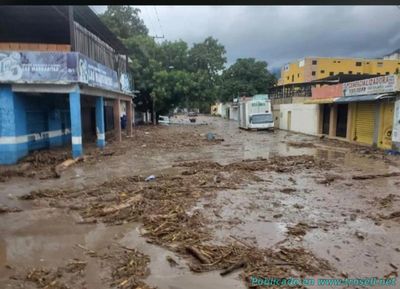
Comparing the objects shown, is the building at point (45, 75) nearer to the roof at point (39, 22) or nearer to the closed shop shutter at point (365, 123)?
the roof at point (39, 22)

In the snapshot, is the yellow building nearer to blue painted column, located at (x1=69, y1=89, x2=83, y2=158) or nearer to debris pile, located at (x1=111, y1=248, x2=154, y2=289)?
blue painted column, located at (x1=69, y1=89, x2=83, y2=158)

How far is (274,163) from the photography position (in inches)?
566

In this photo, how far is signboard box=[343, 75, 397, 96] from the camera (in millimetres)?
17234

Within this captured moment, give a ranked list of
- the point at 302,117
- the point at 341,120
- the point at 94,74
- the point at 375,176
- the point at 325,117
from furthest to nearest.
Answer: the point at 302,117 → the point at 325,117 → the point at 341,120 → the point at 94,74 → the point at 375,176

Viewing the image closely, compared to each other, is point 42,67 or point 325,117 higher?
point 42,67

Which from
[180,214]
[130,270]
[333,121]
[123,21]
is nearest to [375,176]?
[180,214]

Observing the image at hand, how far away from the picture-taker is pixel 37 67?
13945 mm

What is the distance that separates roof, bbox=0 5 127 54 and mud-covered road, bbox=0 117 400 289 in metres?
7.34

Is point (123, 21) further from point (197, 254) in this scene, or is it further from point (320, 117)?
point (197, 254)

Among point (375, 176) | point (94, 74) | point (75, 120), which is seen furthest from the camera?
point (94, 74)

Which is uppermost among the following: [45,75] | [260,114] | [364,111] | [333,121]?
[45,75]

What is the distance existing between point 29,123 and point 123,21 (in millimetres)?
31718

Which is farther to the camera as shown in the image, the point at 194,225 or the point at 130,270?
the point at 194,225

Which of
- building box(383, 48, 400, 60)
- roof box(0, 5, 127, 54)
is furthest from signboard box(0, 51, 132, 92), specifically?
building box(383, 48, 400, 60)
